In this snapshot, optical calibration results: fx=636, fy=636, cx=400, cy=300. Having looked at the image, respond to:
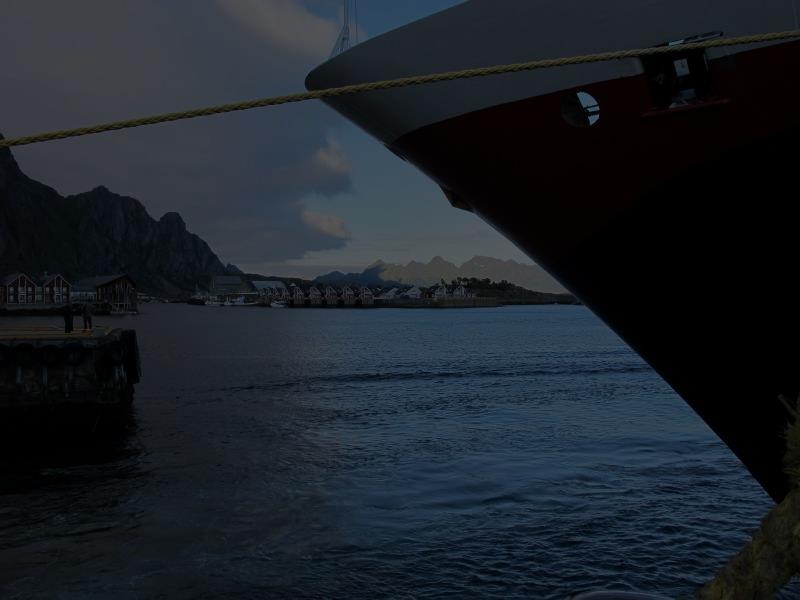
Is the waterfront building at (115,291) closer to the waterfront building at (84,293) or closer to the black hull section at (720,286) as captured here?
the waterfront building at (84,293)

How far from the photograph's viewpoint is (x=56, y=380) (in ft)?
72.4

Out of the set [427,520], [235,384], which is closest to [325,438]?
[427,520]

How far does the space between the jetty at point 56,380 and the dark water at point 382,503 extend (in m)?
2.14

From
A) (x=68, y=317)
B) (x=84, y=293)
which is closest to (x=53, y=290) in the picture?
(x=84, y=293)

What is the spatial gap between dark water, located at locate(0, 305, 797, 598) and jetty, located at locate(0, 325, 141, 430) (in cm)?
214

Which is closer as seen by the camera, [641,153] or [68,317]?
[641,153]

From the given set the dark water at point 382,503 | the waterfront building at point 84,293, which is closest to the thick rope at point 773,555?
the dark water at point 382,503

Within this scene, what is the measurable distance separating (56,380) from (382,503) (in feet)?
45.2

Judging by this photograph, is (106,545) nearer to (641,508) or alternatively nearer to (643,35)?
(641,508)

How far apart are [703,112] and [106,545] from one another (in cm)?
1243

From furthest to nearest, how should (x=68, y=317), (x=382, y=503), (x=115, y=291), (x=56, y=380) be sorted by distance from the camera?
1. (x=115, y=291)
2. (x=68, y=317)
3. (x=56, y=380)
4. (x=382, y=503)

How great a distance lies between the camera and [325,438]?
22.8 metres

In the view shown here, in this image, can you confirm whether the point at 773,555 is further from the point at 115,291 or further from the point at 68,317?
the point at 115,291

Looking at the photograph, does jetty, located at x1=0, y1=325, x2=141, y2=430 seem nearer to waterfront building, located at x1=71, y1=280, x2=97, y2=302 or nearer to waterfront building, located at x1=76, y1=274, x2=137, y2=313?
waterfront building, located at x1=76, y1=274, x2=137, y2=313
